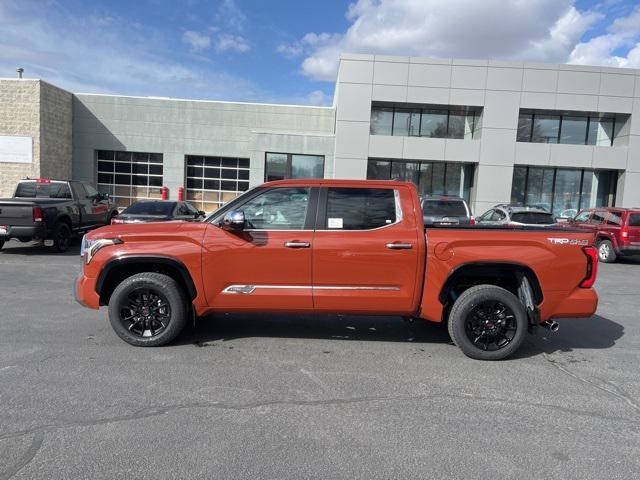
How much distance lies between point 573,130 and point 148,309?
25.3 metres

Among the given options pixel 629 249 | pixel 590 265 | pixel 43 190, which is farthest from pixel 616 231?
pixel 43 190

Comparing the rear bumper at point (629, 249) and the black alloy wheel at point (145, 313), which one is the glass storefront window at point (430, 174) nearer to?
the rear bumper at point (629, 249)

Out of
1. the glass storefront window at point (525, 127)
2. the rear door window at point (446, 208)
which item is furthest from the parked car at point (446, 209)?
the glass storefront window at point (525, 127)

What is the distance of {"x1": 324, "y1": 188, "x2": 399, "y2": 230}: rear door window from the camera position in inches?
192

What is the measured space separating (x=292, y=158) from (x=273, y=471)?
72.7ft

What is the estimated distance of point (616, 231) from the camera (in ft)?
43.0

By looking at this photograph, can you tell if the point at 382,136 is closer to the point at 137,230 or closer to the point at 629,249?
the point at 629,249

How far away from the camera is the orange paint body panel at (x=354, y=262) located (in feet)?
15.5

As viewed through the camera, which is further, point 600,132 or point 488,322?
point 600,132

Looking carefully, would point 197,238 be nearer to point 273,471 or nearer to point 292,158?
point 273,471

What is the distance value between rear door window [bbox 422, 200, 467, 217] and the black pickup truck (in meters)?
9.83

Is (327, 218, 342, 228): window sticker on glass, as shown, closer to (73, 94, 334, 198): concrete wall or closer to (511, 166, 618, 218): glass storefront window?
(73, 94, 334, 198): concrete wall

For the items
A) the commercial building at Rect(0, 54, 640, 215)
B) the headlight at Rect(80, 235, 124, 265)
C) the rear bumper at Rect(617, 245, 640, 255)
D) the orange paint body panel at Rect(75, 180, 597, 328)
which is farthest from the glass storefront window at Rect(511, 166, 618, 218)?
the headlight at Rect(80, 235, 124, 265)

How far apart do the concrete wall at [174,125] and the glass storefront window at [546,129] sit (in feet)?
36.0
